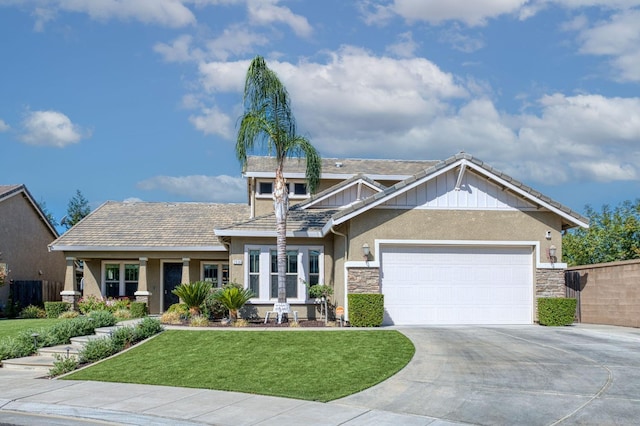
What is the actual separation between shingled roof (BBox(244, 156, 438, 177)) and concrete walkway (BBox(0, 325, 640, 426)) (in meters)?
14.7

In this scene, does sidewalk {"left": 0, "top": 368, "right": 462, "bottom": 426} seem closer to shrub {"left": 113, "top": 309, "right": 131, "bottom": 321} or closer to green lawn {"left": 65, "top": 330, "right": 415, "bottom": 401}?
green lawn {"left": 65, "top": 330, "right": 415, "bottom": 401}

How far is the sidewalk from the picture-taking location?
10078 millimetres

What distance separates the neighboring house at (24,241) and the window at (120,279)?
4.55 m

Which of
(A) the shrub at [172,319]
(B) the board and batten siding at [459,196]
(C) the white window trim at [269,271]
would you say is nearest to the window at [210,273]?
(C) the white window trim at [269,271]

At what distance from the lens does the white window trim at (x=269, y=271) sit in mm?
22672

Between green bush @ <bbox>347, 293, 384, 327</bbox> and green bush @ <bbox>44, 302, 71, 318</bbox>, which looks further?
green bush @ <bbox>44, 302, 71, 318</bbox>

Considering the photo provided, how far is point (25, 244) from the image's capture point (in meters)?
32.3

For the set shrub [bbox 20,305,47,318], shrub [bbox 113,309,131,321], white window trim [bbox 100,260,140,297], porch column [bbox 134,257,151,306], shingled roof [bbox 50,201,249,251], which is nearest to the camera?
shrub [bbox 113,309,131,321]

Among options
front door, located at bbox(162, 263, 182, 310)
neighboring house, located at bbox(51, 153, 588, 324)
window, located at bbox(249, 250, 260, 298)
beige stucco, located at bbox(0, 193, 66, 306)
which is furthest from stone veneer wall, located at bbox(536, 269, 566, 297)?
beige stucco, located at bbox(0, 193, 66, 306)

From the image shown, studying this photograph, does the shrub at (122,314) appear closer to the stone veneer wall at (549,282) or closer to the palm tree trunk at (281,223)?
the palm tree trunk at (281,223)

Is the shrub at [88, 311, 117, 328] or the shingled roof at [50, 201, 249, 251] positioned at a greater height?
the shingled roof at [50, 201, 249, 251]

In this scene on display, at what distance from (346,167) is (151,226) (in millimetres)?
8931

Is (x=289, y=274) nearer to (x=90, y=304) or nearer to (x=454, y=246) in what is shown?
(x=454, y=246)

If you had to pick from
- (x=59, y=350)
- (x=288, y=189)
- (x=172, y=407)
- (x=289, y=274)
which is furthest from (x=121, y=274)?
(x=172, y=407)
